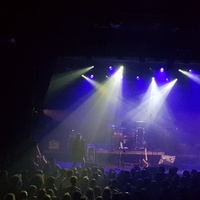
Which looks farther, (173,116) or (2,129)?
(173,116)

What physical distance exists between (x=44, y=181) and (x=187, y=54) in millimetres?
6323

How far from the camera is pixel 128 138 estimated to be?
20.6m

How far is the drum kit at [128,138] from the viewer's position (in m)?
20.4

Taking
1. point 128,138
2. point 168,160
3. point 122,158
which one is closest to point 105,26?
point 168,160

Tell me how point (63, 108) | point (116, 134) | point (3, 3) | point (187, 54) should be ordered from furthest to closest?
point (63, 108)
point (116, 134)
point (187, 54)
point (3, 3)

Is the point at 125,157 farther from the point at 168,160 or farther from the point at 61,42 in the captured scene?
the point at 61,42

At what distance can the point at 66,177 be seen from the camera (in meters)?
8.93

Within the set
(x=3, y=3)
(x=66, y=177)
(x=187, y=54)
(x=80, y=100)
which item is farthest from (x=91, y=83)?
(x=3, y=3)

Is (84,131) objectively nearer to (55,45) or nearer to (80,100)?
(80,100)

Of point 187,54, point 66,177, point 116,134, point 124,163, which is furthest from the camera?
point 116,134

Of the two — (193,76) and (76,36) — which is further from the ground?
(193,76)

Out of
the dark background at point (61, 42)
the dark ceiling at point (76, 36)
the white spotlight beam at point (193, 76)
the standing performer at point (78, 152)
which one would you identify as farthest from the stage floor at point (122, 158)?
the dark ceiling at point (76, 36)

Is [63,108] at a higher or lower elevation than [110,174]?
higher

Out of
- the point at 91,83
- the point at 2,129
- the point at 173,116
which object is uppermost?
the point at 91,83
